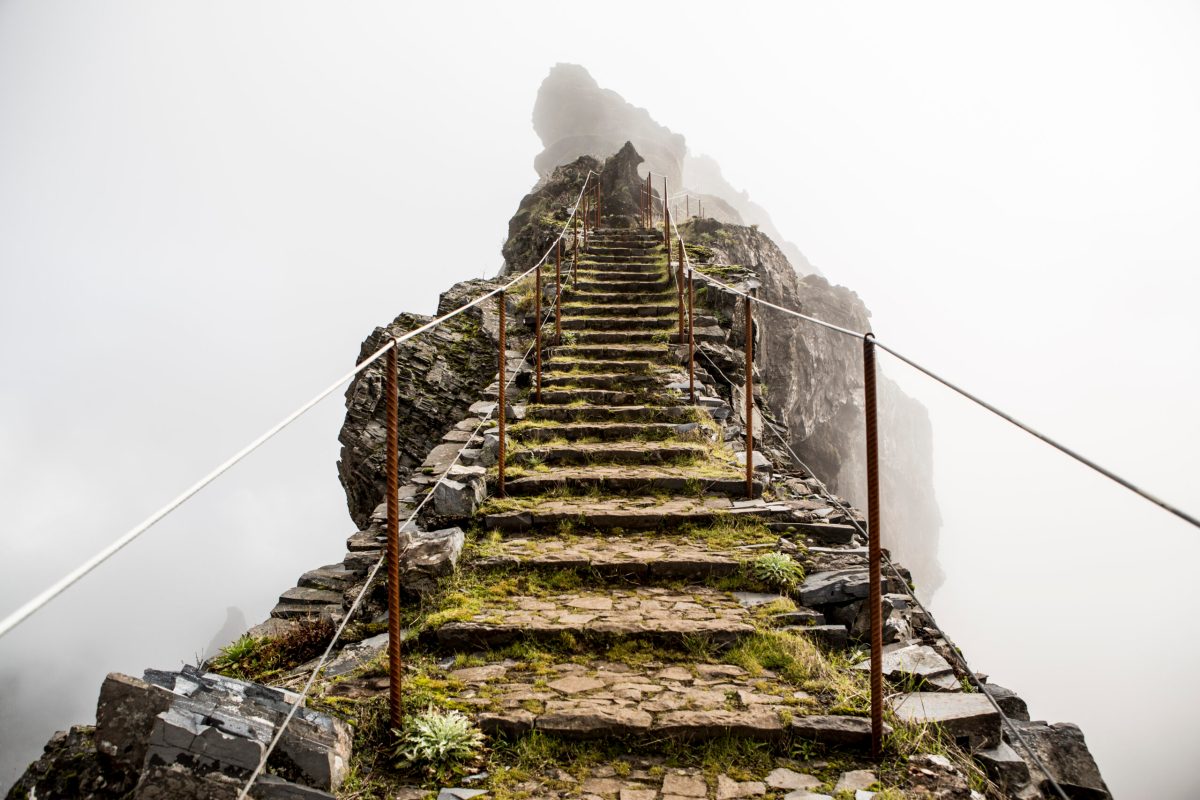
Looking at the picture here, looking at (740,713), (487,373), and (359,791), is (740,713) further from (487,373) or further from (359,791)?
(487,373)

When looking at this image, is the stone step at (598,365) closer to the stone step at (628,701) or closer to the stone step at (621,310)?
the stone step at (621,310)

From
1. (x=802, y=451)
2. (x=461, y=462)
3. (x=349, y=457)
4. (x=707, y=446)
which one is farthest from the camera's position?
(x=802, y=451)

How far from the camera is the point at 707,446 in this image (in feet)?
21.3

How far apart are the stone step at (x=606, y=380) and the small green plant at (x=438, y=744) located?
525 centimetres

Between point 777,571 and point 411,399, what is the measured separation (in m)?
7.41

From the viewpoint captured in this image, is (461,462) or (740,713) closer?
(740,713)

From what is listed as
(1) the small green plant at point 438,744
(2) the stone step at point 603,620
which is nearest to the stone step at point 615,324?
(2) the stone step at point 603,620

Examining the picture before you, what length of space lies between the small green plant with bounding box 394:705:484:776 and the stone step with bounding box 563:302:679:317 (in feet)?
26.2

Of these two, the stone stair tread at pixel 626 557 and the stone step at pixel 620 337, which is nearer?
the stone stair tread at pixel 626 557

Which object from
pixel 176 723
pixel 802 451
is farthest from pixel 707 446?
pixel 802 451

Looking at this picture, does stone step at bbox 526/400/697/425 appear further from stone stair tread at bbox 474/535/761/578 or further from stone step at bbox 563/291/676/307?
stone step at bbox 563/291/676/307

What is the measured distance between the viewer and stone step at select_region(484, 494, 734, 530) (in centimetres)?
514

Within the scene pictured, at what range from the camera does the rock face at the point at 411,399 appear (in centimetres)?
992

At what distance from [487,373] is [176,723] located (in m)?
8.42
